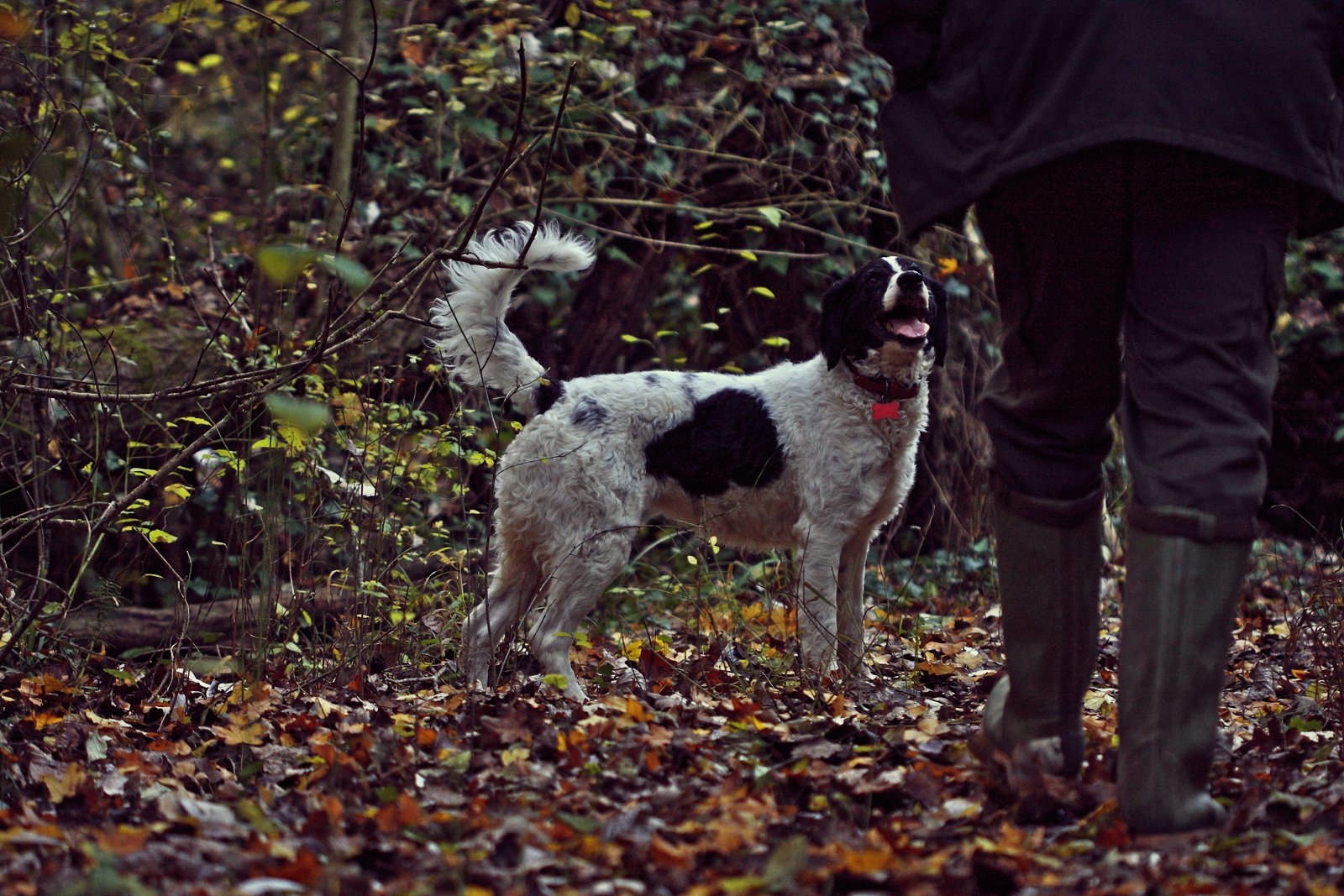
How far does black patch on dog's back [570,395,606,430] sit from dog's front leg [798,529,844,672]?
3.12 feet

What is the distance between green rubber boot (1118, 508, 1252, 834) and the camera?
6.37 ft

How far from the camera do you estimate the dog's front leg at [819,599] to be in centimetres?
384

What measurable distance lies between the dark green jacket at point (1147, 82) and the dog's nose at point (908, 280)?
2211 millimetres

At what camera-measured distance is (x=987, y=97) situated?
2.12 metres

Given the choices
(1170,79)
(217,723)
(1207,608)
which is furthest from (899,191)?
(217,723)

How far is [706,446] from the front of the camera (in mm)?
4453

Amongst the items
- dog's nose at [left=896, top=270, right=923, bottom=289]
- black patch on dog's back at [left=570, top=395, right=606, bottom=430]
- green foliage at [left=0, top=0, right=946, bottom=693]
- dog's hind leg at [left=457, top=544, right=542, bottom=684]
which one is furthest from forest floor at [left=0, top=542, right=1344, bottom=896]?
dog's nose at [left=896, top=270, right=923, bottom=289]

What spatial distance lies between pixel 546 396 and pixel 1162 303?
2.72 metres

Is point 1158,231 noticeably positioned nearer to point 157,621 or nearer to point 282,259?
point 282,259

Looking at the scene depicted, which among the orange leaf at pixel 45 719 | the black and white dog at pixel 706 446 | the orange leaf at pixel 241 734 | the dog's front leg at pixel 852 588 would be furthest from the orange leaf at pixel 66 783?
the dog's front leg at pixel 852 588

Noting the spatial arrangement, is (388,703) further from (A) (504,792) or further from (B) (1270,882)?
(B) (1270,882)

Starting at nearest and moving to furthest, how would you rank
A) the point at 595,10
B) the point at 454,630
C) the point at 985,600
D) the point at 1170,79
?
the point at 1170,79 < the point at 454,630 < the point at 985,600 < the point at 595,10

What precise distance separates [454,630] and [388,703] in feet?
2.97

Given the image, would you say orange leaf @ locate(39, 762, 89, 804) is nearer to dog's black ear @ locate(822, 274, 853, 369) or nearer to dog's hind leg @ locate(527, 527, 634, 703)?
dog's hind leg @ locate(527, 527, 634, 703)
